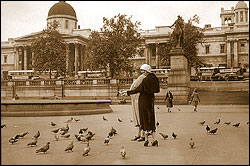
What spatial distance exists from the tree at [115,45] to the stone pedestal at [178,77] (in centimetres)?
1248

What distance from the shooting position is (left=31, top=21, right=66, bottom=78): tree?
40.8m

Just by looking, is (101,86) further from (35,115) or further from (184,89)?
(35,115)

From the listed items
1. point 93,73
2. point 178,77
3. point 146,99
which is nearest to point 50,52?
point 93,73

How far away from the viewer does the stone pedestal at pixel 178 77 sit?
89.4 feet

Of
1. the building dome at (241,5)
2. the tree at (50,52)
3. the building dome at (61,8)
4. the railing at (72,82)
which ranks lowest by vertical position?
the railing at (72,82)

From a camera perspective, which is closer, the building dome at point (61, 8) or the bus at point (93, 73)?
the building dome at point (61, 8)

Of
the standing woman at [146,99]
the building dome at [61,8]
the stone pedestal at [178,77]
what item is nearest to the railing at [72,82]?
the stone pedestal at [178,77]

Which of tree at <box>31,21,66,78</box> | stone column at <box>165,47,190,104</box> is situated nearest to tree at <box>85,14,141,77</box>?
tree at <box>31,21,66,78</box>

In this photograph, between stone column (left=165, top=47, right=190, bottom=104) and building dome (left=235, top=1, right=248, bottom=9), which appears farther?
stone column (left=165, top=47, right=190, bottom=104)

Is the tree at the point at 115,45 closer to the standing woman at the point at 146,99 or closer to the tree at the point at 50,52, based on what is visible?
the tree at the point at 50,52

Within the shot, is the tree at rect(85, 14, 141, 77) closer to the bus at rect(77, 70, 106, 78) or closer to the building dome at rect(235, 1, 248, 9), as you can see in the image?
the bus at rect(77, 70, 106, 78)

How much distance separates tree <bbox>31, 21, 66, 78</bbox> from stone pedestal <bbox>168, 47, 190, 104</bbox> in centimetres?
1710

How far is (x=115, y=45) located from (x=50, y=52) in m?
7.78

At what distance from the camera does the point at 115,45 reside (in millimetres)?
40062
